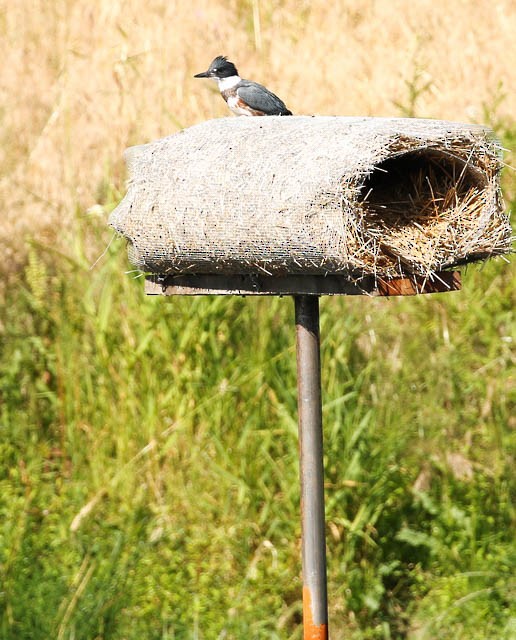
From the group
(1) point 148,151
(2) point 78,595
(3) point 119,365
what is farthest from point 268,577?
(1) point 148,151

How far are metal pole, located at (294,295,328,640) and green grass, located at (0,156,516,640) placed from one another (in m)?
1.05

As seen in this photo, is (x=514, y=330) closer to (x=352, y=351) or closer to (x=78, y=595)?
(x=352, y=351)

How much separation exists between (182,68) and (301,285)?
347 cm

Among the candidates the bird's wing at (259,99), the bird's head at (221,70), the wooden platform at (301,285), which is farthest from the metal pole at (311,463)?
the bird's head at (221,70)

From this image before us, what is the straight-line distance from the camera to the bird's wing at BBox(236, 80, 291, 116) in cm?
370

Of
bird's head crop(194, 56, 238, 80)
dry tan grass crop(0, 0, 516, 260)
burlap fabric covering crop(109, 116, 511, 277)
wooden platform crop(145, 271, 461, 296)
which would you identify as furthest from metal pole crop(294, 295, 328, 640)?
dry tan grass crop(0, 0, 516, 260)

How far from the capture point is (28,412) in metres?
4.91

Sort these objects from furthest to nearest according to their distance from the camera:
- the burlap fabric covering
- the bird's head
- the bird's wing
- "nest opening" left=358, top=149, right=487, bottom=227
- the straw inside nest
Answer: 1. the bird's head
2. the bird's wing
3. "nest opening" left=358, top=149, right=487, bottom=227
4. the straw inside nest
5. the burlap fabric covering

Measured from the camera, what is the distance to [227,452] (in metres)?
4.27

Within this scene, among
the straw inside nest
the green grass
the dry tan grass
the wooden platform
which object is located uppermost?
the dry tan grass

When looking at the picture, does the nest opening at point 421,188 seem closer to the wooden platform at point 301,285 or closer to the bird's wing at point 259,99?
the wooden platform at point 301,285

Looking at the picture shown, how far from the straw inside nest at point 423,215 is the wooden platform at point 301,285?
5 cm

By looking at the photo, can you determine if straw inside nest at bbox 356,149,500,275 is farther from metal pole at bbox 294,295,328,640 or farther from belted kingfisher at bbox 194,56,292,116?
belted kingfisher at bbox 194,56,292,116

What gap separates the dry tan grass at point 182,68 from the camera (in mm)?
5512
